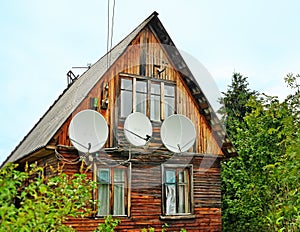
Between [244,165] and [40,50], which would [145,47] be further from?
[244,165]

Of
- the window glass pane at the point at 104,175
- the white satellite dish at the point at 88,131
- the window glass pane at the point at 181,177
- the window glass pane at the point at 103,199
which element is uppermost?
the white satellite dish at the point at 88,131

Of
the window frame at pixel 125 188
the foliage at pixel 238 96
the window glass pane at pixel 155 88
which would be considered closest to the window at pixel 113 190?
the window frame at pixel 125 188

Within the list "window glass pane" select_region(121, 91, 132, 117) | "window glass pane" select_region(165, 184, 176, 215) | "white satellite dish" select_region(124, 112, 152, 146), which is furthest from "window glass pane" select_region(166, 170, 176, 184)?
"window glass pane" select_region(121, 91, 132, 117)

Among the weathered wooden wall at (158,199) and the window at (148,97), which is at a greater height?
the window at (148,97)

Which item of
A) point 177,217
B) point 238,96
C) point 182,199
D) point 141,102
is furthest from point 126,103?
point 238,96

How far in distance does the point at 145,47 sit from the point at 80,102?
2.30m

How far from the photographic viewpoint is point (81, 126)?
384 inches

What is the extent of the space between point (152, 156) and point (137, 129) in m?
0.80

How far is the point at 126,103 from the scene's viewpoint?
1082 cm

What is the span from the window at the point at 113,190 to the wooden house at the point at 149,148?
2 cm

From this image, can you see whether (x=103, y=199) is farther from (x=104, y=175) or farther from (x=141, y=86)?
(x=141, y=86)

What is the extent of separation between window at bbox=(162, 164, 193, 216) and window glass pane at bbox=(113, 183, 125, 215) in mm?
1037

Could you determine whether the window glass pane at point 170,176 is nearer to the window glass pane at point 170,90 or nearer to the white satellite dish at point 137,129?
the white satellite dish at point 137,129

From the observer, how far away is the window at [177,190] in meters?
11.0
